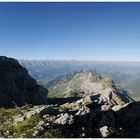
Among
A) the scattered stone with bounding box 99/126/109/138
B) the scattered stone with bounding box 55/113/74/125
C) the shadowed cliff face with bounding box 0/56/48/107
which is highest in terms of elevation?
the scattered stone with bounding box 55/113/74/125

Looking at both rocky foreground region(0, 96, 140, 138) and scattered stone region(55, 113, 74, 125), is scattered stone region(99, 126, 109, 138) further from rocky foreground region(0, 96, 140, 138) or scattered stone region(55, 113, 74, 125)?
scattered stone region(55, 113, 74, 125)

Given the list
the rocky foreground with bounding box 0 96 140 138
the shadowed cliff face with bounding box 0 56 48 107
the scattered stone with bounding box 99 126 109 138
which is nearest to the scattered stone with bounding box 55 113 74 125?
the rocky foreground with bounding box 0 96 140 138

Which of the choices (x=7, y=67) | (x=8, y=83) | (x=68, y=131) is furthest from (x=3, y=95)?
→ (x=68, y=131)

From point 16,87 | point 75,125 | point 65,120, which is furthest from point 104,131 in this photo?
point 16,87

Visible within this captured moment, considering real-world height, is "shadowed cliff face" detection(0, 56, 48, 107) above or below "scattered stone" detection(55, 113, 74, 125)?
below

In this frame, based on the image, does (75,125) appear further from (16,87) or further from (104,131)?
(16,87)

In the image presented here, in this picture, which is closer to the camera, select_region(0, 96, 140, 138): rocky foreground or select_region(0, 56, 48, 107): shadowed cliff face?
select_region(0, 96, 140, 138): rocky foreground

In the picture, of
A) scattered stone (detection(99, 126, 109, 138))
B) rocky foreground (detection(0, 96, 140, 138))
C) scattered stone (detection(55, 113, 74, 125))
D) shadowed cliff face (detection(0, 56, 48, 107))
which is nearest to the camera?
rocky foreground (detection(0, 96, 140, 138))

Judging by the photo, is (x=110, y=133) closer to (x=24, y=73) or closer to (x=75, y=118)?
→ (x=75, y=118)

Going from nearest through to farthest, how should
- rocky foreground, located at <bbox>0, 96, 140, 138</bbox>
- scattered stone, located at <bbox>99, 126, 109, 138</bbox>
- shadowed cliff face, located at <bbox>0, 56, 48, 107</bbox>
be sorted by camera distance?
rocky foreground, located at <bbox>0, 96, 140, 138</bbox> → scattered stone, located at <bbox>99, 126, 109, 138</bbox> → shadowed cliff face, located at <bbox>0, 56, 48, 107</bbox>
